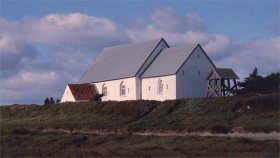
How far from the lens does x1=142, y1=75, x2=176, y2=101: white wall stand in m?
53.9

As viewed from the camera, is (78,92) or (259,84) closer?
(259,84)

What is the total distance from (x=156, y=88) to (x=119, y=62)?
795 cm

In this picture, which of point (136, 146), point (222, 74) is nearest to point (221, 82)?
point (222, 74)

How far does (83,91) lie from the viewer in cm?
6162

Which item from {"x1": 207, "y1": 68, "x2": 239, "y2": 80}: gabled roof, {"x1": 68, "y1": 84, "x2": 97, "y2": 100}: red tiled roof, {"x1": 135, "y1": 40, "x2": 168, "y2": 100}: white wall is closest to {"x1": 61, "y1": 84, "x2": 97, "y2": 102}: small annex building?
{"x1": 68, "y1": 84, "x2": 97, "y2": 100}: red tiled roof

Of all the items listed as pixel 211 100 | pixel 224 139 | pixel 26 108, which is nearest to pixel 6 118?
pixel 26 108

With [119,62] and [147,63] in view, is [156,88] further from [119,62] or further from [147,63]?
[119,62]

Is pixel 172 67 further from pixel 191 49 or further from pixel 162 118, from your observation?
pixel 162 118

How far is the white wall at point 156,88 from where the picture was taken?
5388cm

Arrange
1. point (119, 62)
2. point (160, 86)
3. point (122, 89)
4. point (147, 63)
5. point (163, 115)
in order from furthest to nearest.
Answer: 1. point (119, 62)
2. point (122, 89)
3. point (147, 63)
4. point (160, 86)
5. point (163, 115)

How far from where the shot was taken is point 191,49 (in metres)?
55.2

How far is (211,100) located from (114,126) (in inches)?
298

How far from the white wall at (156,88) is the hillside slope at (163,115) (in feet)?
24.6

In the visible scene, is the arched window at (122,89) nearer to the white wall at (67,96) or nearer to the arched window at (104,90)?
the arched window at (104,90)
